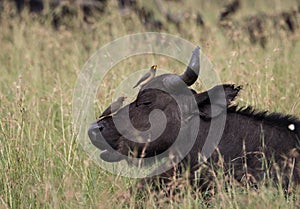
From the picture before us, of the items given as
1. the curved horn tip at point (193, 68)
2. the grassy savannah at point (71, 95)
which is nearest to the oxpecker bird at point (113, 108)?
the grassy savannah at point (71, 95)

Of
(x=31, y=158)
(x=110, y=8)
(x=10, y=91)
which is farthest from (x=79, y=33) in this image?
(x=31, y=158)

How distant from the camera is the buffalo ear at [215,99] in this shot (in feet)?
16.2

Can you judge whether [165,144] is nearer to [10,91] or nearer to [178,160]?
[178,160]

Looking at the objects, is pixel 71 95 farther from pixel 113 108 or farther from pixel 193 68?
pixel 193 68

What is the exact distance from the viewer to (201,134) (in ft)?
17.2

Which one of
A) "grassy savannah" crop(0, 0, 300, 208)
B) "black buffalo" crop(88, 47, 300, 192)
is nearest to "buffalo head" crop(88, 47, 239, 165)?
"black buffalo" crop(88, 47, 300, 192)

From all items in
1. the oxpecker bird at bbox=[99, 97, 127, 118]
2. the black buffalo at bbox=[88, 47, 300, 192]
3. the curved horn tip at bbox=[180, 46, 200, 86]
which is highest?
the curved horn tip at bbox=[180, 46, 200, 86]

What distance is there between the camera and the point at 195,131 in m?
5.26

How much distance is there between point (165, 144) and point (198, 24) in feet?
19.4

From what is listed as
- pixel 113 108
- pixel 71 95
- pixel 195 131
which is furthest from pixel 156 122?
pixel 71 95

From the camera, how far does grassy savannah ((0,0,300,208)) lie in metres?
4.68

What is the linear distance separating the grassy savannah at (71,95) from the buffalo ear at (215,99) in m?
0.62

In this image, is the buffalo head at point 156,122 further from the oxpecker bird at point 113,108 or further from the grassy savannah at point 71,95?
the grassy savannah at point 71,95

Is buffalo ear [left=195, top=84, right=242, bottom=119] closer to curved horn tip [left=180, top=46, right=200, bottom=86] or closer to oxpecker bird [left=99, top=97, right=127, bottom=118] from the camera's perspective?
curved horn tip [left=180, top=46, right=200, bottom=86]
